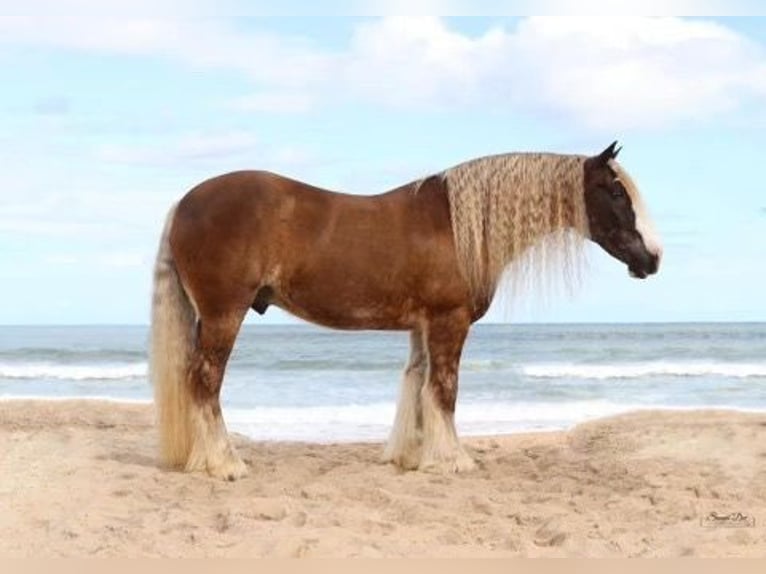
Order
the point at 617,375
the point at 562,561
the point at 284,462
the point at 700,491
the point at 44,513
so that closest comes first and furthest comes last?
1. the point at 562,561
2. the point at 44,513
3. the point at 700,491
4. the point at 284,462
5. the point at 617,375

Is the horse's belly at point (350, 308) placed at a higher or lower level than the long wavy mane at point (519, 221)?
lower

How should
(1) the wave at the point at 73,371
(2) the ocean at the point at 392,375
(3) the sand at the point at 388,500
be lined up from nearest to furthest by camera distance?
(3) the sand at the point at 388,500
(2) the ocean at the point at 392,375
(1) the wave at the point at 73,371

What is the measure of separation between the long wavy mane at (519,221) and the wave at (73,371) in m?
6.93

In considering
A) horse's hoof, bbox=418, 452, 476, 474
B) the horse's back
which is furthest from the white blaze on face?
horse's hoof, bbox=418, 452, 476, 474

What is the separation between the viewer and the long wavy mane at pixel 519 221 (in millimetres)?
3939

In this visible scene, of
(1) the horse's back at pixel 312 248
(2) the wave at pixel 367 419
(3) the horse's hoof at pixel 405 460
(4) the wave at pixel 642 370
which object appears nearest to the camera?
(1) the horse's back at pixel 312 248

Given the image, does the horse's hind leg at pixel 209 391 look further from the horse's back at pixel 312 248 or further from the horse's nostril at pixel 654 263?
the horse's nostril at pixel 654 263

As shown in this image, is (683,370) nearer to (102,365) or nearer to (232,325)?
(102,365)

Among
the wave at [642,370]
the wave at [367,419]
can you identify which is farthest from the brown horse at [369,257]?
the wave at [642,370]

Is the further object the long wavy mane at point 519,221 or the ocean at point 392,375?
the ocean at point 392,375

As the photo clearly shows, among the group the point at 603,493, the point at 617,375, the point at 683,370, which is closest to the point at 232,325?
the point at 603,493

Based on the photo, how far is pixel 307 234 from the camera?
387 cm

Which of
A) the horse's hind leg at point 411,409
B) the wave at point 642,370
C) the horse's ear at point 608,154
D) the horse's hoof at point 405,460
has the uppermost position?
the horse's ear at point 608,154

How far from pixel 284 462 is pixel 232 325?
80 centimetres
